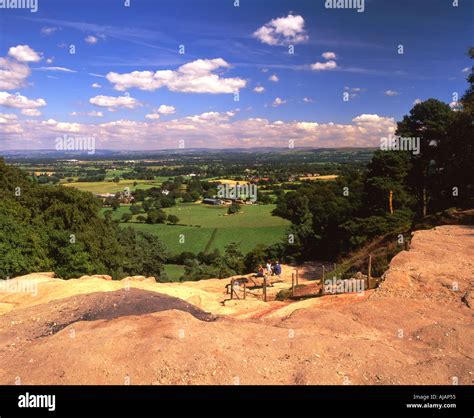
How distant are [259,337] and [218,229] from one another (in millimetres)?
54076

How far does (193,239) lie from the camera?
60125mm

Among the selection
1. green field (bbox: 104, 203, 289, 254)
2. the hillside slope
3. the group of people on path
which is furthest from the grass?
the hillside slope

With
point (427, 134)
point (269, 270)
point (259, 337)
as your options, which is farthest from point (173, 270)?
point (259, 337)

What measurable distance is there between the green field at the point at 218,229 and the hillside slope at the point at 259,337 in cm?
3743

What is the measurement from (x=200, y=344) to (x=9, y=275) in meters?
18.9

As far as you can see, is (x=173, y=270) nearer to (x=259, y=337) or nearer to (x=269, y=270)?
(x=269, y=270)

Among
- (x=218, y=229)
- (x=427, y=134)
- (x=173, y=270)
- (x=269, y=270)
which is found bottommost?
(x=173, y=270)

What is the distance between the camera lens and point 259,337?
11.4m

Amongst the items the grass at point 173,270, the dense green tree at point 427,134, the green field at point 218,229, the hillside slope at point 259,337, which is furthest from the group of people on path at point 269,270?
the green field at point 218,229

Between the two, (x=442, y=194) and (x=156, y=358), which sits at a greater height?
(x=442, y=194)

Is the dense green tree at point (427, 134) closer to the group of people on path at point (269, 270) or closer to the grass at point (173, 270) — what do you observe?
the group of people on path at point (269, 270)
